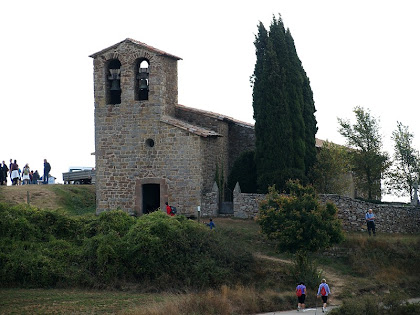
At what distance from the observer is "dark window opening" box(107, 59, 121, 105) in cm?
4172

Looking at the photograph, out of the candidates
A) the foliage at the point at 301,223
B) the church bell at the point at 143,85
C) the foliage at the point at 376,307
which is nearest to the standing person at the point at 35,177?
the church bell at the point at 143,85

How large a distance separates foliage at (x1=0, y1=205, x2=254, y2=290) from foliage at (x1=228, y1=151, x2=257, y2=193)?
7499 millimetres

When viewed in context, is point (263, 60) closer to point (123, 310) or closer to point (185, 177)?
point (185, 177)

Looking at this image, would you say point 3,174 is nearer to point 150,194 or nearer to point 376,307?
point 150,194

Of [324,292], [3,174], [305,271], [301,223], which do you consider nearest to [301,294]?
[324,292]

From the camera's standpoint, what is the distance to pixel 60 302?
1128 inches

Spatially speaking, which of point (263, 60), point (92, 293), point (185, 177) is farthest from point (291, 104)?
point (92, 293)

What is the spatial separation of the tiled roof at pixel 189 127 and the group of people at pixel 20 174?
1124 cm

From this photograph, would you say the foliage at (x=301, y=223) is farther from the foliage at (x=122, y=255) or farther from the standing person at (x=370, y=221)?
the standing person at (x=370, y=221)

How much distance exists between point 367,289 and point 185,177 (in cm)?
1213

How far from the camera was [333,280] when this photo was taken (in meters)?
32.8

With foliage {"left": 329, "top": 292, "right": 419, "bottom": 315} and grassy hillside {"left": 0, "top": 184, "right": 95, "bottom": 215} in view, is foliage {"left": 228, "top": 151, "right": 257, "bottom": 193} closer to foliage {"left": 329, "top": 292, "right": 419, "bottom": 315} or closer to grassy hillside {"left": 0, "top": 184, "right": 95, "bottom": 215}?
grassy hillside {"left": 0, "top": 184, "right": 95, "bottom": 215}

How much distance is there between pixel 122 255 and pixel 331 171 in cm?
1434

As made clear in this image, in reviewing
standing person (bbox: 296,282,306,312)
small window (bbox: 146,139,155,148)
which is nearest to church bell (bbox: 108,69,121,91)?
small window (bbox: 146,139,155,148)
